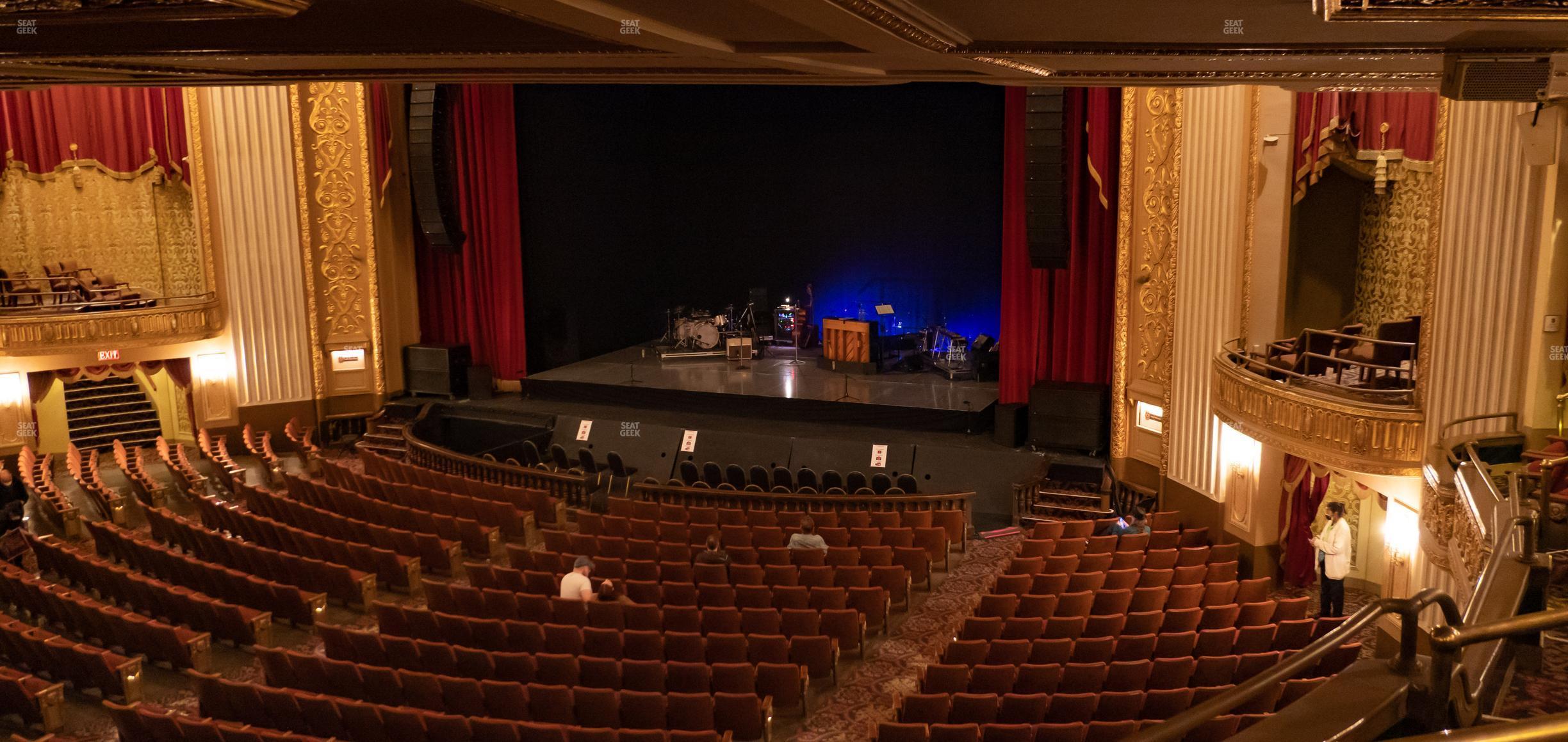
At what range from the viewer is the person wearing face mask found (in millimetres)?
8797

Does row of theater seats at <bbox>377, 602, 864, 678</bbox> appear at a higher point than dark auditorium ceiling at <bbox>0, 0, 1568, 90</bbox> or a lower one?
lower

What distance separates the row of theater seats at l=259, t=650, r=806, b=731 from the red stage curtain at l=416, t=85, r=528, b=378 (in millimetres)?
9951

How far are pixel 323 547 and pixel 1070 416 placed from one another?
7919 millimetres

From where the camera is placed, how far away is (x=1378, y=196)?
10656 mm

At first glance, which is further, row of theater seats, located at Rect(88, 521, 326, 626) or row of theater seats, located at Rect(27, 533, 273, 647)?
row of theater seats, located at Rect(88, 521, 326, 626)

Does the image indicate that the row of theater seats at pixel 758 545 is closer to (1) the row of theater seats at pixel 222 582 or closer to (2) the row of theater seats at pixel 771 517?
(2) the row of theater seats at pixel 771 517

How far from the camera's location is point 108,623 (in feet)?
25.9

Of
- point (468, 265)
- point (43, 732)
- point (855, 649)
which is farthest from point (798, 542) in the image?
point (468, 265)

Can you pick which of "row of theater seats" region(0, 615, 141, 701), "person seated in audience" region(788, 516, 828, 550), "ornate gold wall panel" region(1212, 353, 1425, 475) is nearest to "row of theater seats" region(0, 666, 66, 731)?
"row of theater seats" region(0, 615, 141, 701)

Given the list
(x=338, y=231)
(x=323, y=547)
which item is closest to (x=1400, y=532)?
(x=323, y=547)

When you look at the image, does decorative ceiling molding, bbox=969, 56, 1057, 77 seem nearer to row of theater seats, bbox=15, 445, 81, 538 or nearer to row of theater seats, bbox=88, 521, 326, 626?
row of theater seats, bbox=88, 521, 326, 626

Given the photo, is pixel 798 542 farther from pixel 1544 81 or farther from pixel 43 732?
pixel 1544 81

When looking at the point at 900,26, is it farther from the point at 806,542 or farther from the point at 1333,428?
the point at 1333,428

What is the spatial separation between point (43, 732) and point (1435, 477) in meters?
9.00
